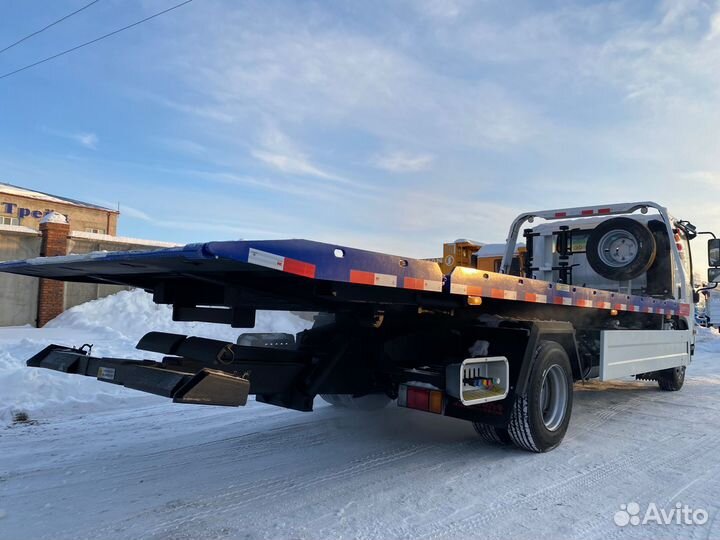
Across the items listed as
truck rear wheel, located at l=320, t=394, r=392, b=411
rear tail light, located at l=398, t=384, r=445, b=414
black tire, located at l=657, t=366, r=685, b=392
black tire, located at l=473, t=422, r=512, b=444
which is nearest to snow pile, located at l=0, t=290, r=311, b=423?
truck rear wheel, located at l=320, t=394, r=392, b=411

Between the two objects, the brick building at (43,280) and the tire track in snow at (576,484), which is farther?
the brick building at (43,280)

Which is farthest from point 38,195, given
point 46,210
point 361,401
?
point 361,401

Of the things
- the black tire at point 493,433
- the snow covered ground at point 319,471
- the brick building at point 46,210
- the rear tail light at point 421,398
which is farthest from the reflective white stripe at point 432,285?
the brick building at point 46,210

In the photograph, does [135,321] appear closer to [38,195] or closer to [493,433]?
[493,433]

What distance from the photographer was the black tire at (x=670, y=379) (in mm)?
8234

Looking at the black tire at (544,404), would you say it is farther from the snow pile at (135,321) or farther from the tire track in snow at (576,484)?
the snow pile at (135,321)

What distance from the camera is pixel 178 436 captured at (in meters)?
5.18

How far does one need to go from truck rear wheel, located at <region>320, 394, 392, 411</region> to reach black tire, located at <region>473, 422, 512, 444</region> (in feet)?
3.59

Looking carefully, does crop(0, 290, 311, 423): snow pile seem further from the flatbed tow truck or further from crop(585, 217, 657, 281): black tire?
crop(585, 217, 657, 281): black tire

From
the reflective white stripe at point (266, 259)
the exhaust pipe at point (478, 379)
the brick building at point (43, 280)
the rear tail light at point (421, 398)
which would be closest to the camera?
the reflective white stripe at point (266, 259)

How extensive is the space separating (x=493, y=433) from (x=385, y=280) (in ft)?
7.23

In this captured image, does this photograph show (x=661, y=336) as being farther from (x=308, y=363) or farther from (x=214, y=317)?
(x=214, y=317)

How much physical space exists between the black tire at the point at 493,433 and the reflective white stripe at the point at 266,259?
271cm

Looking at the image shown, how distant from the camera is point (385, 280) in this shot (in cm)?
332
